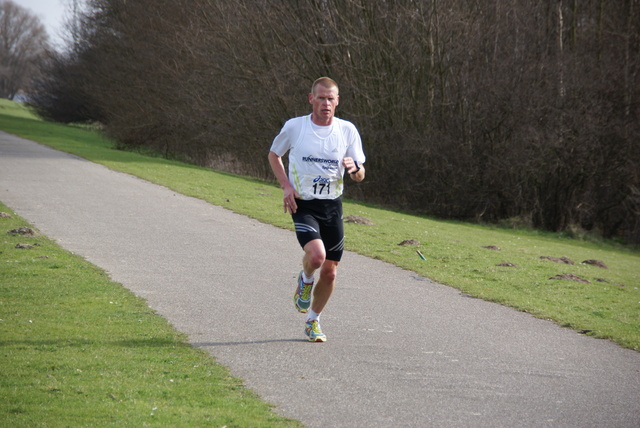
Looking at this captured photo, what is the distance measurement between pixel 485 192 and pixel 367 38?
713 cm

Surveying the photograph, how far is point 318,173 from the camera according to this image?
665 centimetres

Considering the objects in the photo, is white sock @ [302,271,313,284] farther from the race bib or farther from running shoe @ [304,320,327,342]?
the race bib

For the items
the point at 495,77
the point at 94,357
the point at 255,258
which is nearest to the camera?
the point at 94,357

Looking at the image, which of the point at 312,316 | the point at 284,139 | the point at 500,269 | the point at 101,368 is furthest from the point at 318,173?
the point at 500,269

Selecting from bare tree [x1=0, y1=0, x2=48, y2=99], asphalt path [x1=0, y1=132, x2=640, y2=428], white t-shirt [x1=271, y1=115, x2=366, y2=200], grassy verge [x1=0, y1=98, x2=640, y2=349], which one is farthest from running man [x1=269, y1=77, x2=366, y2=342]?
bare tree [x1=0, y1=0, x2=48, y2=99]

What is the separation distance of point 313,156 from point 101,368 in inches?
94.9

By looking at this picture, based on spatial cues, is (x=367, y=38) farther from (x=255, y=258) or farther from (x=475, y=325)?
(x=475, y=325)

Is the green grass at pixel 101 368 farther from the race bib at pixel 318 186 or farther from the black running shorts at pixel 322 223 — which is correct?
the race bib at pixel 318 186

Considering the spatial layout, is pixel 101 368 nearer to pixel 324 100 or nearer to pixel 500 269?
pixel 324 100

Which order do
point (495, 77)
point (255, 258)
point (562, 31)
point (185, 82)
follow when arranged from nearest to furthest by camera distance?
point (255, 258)
point (495, 77)
point (562, 31)
point (185, 82)

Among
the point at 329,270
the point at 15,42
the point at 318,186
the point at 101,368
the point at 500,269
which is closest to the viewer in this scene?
the point at 101,368

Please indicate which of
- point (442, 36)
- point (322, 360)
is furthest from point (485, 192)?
point (322, 360)

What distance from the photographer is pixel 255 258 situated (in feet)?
37.6

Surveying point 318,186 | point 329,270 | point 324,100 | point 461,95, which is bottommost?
point 329,270
